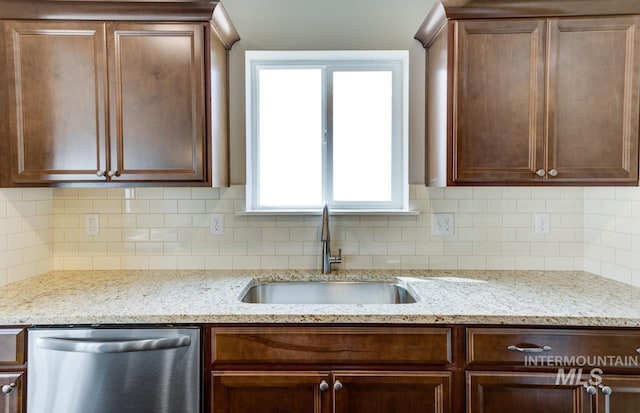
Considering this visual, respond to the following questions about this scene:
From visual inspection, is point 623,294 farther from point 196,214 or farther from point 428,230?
point 196,214

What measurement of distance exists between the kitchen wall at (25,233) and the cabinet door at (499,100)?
214 centimetres

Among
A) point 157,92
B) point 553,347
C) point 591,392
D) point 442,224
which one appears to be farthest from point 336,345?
point 157,92

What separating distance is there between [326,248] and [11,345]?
137 cm

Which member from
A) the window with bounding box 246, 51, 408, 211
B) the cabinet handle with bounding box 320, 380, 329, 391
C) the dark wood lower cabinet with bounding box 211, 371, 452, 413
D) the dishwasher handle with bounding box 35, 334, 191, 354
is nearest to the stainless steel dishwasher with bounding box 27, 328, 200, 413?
the dishwasher handle with bounding box 35, 334, 191, 354

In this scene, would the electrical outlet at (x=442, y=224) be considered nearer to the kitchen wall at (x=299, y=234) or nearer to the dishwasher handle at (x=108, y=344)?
the kitchen wall at (x=299, y=234)

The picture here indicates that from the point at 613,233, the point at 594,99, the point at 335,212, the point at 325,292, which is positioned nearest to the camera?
the point at 594,99

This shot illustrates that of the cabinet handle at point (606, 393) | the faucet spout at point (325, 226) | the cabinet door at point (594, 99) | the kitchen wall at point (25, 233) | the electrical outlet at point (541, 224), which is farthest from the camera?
the electrical outlet at point (541, 224)

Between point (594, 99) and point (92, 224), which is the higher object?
point (594, 99)

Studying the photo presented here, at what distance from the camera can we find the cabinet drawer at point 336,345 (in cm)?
145

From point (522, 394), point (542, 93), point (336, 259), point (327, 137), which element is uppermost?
point (542, 93)

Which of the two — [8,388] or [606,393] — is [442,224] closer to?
[606,393]

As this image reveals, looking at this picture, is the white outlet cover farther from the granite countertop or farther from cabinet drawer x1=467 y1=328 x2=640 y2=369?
cabinet drawer x1=467 y1=328 x2=640 y2=369

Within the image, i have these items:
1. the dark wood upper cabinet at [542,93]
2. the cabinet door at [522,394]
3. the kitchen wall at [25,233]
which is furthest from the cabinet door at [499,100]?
the kitchen wall at [25,233]

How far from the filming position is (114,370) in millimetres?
1436
